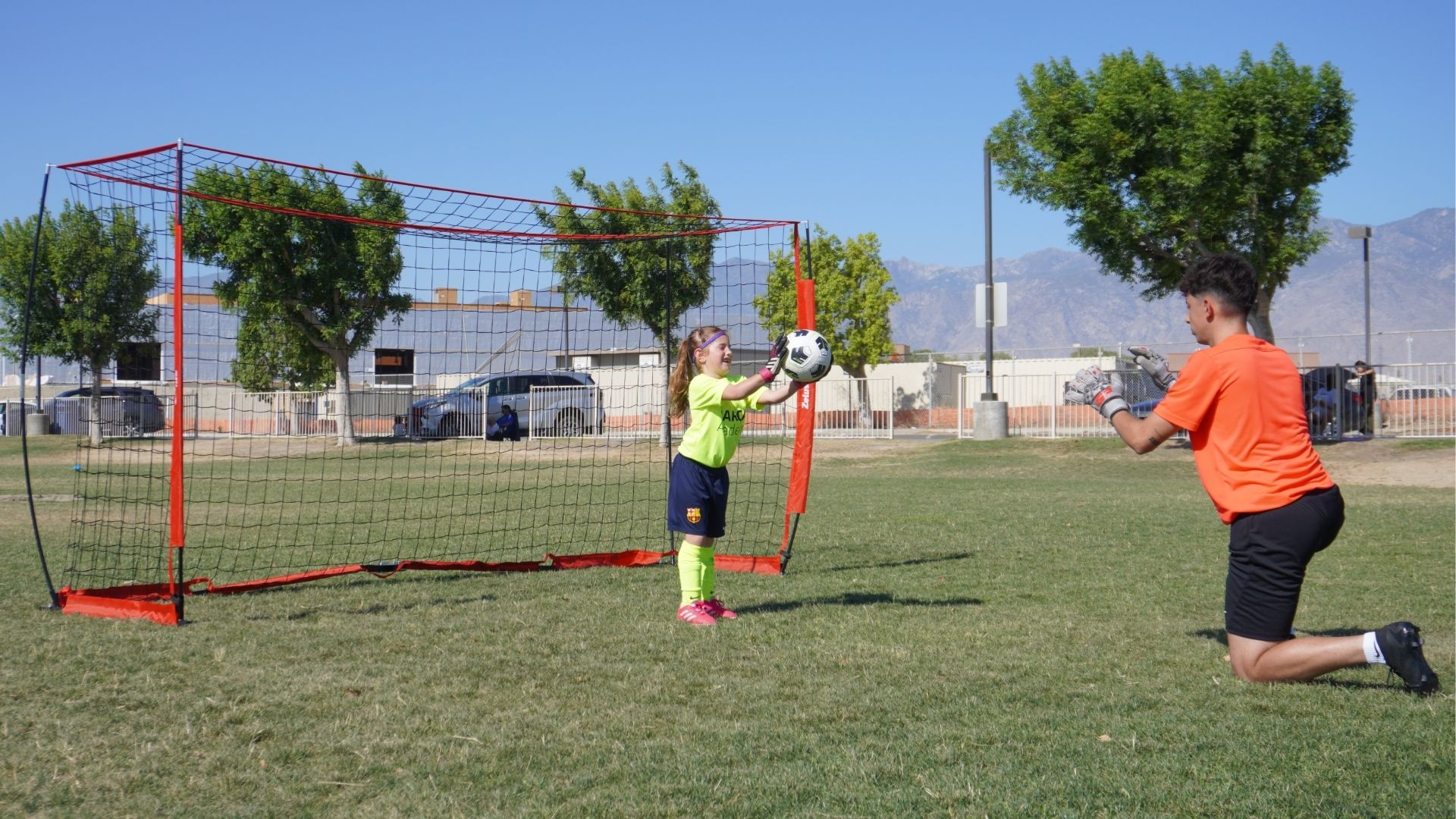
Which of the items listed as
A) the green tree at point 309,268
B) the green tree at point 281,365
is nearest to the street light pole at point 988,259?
the green tree at point 309,268

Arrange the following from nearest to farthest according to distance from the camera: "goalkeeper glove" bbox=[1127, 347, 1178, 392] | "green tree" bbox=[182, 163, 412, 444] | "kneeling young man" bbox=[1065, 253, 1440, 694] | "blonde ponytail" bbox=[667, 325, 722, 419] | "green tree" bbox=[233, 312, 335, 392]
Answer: "kneeling young man" bbox=[1065, 253, 1440, 694] < "goalkeeper glove" bbox=[1127, 347, 1178, 392] < "blonde ponytail" bbox=[667, 325, 722, 419] < "green tree" bbox=[182, 163, 412, 444] < "green tree" bbox=[233, 312, 335, 392]

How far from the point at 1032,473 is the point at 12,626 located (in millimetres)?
17567

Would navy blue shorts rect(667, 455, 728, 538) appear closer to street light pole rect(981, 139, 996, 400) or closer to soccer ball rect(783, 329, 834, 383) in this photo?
soccer ball rect(783, 329, 834, 383)

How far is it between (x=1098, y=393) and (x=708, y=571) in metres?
2.71

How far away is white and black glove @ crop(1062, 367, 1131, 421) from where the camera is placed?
211 inches

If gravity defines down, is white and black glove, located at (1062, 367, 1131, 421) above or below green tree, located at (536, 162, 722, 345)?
below

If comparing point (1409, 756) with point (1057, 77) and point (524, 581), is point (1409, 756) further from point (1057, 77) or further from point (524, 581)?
point (1057, 77)

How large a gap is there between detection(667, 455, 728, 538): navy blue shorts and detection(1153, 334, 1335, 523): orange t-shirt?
2.90 meters

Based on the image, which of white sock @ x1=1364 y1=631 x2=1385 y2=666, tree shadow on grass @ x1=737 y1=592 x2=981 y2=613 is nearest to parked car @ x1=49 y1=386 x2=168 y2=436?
tree shadow on grass @ x1=737 y1=592 x2=981 y2=613

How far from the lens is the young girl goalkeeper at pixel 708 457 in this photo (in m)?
6.86

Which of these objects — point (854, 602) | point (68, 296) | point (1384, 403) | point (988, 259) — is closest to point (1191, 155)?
point (988, 259)

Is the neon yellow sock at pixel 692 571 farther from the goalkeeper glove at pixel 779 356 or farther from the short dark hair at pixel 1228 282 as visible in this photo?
the short dark hair at pixel 1228 282

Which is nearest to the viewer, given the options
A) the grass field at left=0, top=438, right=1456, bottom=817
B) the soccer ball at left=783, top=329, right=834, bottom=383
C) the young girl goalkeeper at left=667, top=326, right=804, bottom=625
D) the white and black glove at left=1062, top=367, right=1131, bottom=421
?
the grass field at left=0, top=438, right=1456, bottom=817

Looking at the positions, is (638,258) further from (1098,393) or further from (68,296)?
(68,296)
